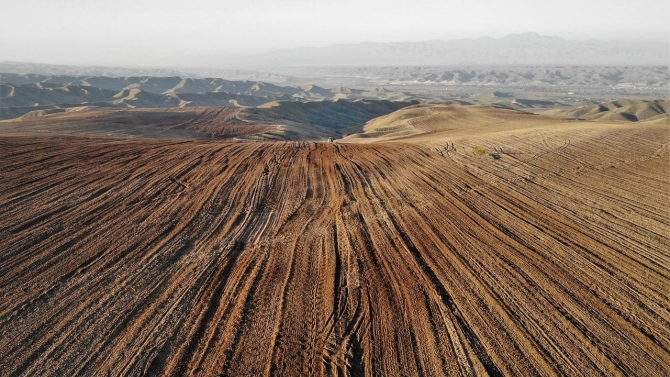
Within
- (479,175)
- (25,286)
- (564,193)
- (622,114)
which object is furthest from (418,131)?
(622,114)

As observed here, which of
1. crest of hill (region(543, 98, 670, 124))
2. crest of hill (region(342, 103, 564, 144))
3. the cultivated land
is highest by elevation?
the cultivated land

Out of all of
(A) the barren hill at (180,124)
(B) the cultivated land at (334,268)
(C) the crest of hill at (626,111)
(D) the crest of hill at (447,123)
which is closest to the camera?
(B) the cultivated land at (334,268)

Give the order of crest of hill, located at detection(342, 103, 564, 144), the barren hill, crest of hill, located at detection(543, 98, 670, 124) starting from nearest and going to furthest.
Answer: the barren hill < crest of hill, located at detection(342, 103, 564, 144) < crest of hill, located at detection(543, 98, 670, 124)

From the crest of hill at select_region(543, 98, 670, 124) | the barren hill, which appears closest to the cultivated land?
the barren hill

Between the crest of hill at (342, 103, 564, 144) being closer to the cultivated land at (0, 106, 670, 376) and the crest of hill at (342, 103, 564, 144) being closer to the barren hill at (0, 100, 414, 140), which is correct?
the barren hill at (0, 100, 414, 140)

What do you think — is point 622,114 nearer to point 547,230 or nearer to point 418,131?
point 418,131

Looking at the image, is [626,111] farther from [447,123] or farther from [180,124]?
[180,124]

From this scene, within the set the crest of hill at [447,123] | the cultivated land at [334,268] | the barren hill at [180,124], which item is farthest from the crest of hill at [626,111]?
the cultivated land at [334,268]

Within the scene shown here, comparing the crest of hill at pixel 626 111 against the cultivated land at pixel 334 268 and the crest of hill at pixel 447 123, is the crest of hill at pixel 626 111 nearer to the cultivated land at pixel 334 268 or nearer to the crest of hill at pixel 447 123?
the crest of hill at pixel 447 123
